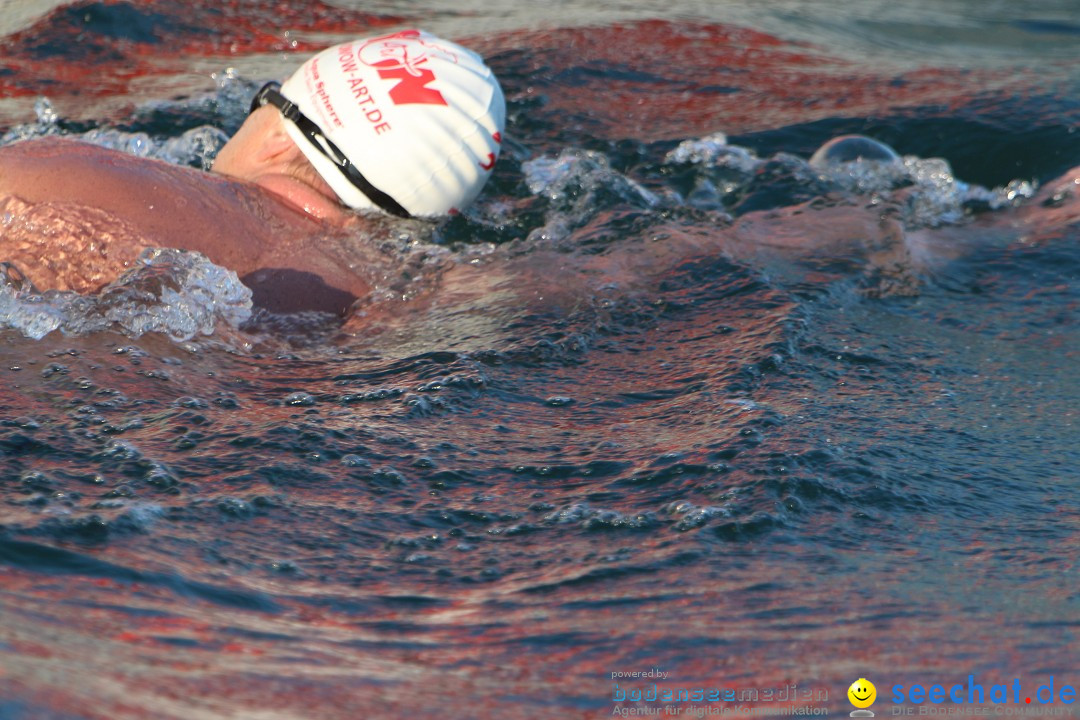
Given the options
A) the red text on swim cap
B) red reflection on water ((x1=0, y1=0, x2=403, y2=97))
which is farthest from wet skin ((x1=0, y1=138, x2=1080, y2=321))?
Answer: red reflection on water ((x1=0, y1=0, x2=403, y2=97))

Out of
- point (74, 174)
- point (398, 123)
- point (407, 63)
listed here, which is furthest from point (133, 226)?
point (407, 63)

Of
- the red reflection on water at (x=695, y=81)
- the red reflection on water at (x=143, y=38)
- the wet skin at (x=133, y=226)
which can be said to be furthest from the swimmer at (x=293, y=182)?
the red reflection on water at (x=143, y=38)

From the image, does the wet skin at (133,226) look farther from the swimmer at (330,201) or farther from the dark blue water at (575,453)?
the dark blue water at (575,453)

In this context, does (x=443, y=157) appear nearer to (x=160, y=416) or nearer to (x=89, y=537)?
(x=160, y=416)

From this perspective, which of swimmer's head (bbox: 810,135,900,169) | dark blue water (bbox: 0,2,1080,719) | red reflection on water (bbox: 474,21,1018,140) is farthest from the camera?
red reflection on water (bbox: 474,21,1018,140)

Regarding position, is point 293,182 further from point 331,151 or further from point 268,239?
point 268,239

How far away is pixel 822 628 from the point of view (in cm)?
168

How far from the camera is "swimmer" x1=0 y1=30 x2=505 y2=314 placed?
2.90 meters

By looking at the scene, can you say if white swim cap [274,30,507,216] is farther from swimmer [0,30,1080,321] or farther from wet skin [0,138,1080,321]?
wet skin [0,138,1080,321]

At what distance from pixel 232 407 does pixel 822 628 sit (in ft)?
4.59

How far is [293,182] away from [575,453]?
1.57m

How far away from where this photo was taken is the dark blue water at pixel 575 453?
154 cm

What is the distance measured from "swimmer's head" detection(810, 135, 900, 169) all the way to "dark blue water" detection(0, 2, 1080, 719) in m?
0.07

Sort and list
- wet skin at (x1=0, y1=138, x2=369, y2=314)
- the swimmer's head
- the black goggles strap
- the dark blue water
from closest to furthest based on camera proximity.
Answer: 1. the dark blue water
2. wet skin at (x1=0, y1=138, x2=369, y2=314)
3. the black goggles strap
4. the swimmer's head
